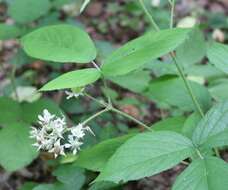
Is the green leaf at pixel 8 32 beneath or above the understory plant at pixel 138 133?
beneath

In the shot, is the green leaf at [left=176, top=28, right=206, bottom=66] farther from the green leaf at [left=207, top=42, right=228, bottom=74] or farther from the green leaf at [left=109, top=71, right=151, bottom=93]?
the green leaf at [left=207, top=42, right=228, bottom=74]

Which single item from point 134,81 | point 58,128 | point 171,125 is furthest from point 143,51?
point 134,81

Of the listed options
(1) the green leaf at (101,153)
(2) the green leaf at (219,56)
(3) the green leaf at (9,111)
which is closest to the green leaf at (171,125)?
(1) the green leaf at (101,153)

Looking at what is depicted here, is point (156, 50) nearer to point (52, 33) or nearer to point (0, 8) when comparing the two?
point (52, 33)

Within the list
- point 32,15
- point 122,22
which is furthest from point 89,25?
point 32,15

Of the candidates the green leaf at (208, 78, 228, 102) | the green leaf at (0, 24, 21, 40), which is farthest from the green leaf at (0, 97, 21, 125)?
the green leaf at (208, 78, 228, 102)

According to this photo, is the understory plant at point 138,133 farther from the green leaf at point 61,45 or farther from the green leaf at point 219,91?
the green leaf at point 219,91
